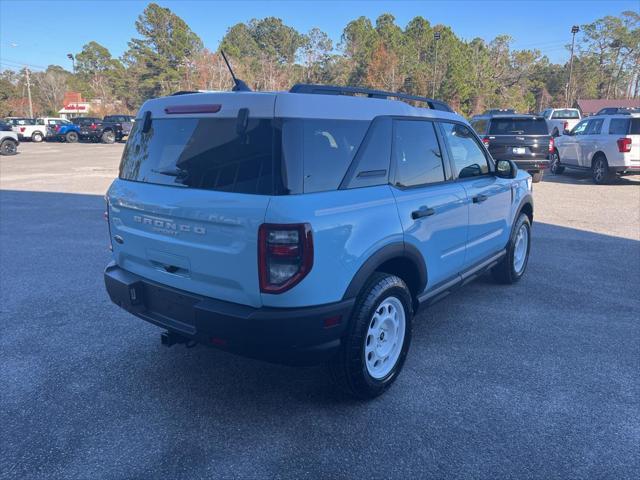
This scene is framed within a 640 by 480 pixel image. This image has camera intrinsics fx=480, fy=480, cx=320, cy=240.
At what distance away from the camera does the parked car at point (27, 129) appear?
35.2m

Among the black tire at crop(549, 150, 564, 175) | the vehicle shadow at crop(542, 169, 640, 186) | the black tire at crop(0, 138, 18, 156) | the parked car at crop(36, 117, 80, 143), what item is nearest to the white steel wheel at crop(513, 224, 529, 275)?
the vehicle shadow at crop(542, 169, 640, 186)

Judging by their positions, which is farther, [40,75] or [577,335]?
[40,75]

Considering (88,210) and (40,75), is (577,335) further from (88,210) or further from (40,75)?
(40,75)

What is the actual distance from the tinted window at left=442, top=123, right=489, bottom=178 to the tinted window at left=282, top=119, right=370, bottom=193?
1.40 meters

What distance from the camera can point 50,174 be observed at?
649 inches

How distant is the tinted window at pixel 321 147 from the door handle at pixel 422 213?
25.4 inches

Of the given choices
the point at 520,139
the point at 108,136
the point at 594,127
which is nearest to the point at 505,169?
the point at 520,139

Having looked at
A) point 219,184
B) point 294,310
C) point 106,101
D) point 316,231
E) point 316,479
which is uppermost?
point 106,101

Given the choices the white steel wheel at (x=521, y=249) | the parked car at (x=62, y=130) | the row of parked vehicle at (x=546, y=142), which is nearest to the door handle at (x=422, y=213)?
the white steel wheel at (x=521, y=249)

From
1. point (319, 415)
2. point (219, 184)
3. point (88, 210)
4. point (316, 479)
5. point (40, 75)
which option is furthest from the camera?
point (40, 75)

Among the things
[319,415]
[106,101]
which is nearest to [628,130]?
[319,415]

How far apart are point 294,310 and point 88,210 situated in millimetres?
8754

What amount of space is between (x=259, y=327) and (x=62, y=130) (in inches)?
1533

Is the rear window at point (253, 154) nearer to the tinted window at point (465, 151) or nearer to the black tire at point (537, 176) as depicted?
the tinted window at point (465, 151)
